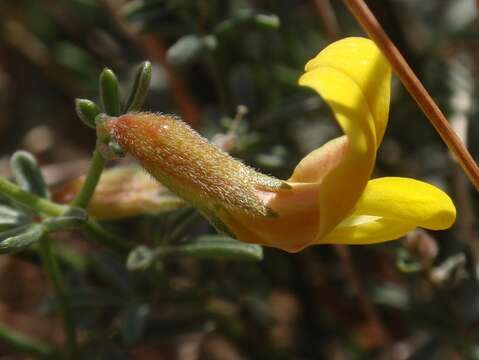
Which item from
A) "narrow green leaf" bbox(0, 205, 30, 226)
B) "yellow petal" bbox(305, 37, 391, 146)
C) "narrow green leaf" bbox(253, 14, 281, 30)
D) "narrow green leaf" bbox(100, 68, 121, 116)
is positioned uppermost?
"yellow petal" bbox(305, 37, 391, 146)

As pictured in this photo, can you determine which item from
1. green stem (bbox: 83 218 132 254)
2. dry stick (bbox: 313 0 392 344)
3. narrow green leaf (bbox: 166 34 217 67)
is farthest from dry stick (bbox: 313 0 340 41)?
green stem (bbox: 83 218 132 254)

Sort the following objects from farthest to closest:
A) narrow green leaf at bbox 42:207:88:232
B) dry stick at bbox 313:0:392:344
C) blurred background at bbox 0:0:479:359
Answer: dry stick at bbox 313:0:392:344 < blurred background at bbox 0:0:479:359 < narrow green leaf at bbox 42:207:88:232

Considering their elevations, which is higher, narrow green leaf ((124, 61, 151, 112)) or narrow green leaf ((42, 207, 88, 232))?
narrow green leaf ((124, 61, 151, 112))

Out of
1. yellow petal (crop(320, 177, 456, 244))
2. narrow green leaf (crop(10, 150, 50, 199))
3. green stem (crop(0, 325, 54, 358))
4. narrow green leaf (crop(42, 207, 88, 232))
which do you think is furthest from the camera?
green stem (crop(0, 325, 54, 358))

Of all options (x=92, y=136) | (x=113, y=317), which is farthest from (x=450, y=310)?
(x=92, y=136)

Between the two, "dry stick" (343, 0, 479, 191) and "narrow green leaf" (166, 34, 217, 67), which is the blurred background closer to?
"narrow green leaf" (166, 34, 217, 67)

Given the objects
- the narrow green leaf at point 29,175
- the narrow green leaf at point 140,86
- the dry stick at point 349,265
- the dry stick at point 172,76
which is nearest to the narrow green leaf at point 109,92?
the narrow green leaf at point 140,86

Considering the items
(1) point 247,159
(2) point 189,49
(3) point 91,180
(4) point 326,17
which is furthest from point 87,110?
(4) point 326,17

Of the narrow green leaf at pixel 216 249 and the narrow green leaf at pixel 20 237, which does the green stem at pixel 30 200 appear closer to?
the narrow green leaf at pixel 20 237
